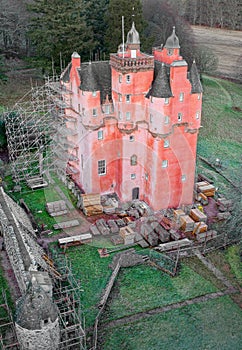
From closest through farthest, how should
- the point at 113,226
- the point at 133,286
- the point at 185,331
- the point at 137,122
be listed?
the point at 185,331, the point at 133,286, the point at 113,226, the point at 137,122

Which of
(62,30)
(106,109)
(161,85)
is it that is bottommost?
(106,109)

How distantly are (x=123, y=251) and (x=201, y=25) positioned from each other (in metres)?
72.3

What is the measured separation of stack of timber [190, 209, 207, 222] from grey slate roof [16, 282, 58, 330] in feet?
63.1

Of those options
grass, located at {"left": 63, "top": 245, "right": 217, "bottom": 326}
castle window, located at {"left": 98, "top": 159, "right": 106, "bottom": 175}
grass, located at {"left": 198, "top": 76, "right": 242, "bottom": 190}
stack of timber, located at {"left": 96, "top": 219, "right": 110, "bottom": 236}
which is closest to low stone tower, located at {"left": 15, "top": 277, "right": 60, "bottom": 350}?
grass, located at {"left": 63, "top": 245, "right": 217, "bottom": 326}

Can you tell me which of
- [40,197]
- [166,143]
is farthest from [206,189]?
[40,197]

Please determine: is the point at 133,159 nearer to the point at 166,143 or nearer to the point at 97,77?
the point at 166,143

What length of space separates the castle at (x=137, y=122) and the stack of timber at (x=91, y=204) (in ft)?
5.08

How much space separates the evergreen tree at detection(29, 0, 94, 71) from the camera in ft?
204

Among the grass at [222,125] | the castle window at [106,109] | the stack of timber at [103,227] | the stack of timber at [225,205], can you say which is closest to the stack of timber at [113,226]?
the stack of timber at [103,227]

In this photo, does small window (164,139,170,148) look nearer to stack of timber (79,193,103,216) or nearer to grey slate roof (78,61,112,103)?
grey slate roof (78,61,112,103)

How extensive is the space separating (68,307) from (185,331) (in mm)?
8308

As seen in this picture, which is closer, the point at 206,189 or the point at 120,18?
the point at 206,189

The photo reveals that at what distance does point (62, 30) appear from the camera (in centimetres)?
6244

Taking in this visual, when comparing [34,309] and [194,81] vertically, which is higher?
[194,81]
